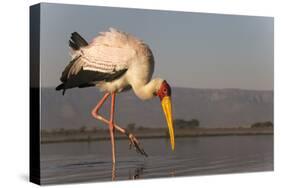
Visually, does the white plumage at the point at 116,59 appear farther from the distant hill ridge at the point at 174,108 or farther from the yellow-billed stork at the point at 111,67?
the distant hill ridge at the point at 174,108

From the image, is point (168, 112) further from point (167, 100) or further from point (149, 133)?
point (149, 133)

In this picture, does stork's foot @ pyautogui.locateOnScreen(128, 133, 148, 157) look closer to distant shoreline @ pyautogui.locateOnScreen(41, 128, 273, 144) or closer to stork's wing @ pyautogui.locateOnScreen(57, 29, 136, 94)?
distant shoreline @ pyautogui.locateOnScreen(41, 128, 273, 144)

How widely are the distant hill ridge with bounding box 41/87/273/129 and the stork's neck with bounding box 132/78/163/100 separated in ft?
0.23

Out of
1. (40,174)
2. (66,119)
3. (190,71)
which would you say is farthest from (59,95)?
(190,71)

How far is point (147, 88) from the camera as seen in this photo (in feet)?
29.6

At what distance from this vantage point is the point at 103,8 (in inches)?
346

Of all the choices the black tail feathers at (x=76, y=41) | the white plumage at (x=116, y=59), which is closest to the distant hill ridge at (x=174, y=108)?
the white plumage at (x=116, y=59)

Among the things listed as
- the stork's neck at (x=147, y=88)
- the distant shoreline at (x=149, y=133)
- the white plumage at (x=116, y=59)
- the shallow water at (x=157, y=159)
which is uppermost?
the white plumage at (x=116, y=59)

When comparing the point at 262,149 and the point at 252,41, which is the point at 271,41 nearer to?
the point at 252,41

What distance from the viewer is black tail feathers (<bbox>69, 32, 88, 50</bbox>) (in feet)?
28.2

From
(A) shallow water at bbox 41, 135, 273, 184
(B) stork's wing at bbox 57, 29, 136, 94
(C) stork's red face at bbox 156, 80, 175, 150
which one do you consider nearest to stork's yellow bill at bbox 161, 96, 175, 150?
(C) stork's red face at bbox 156, 80, 175, 150

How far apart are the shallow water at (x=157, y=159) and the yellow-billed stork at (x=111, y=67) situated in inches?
6.6

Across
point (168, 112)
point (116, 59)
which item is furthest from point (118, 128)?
point (116, 59)

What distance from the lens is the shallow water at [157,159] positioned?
8523 millimetres
